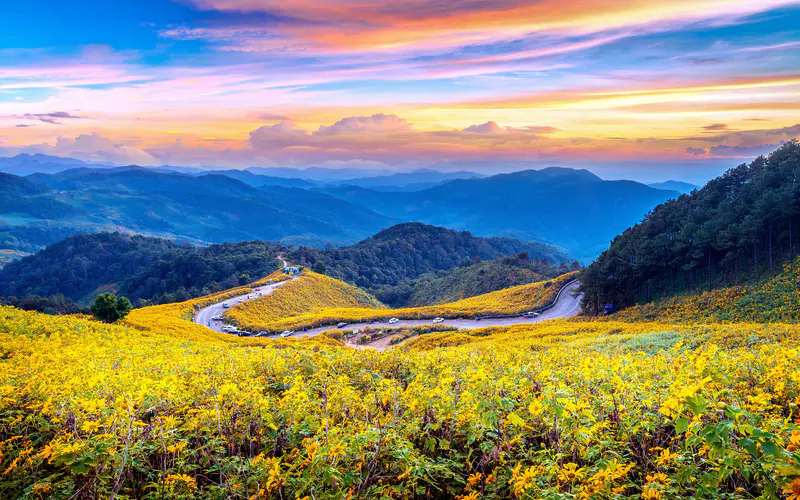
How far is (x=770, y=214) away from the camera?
34.3 metres

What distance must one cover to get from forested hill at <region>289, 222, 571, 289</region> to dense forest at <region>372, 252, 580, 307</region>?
20.2m

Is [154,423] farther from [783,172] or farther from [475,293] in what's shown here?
[475,293]

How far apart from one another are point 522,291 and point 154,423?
197ft

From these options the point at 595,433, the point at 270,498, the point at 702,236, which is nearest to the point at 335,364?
the point at 270,498

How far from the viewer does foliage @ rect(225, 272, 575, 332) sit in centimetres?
5088

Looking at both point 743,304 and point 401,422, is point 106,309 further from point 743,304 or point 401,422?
point 743,304

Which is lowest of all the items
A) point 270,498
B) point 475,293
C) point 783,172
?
point 475,293

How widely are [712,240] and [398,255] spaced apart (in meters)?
119

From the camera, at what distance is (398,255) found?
153 metres

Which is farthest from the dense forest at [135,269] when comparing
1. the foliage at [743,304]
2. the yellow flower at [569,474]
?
the yellow flower at [569,474]

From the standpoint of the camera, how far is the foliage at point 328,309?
50.9 metres

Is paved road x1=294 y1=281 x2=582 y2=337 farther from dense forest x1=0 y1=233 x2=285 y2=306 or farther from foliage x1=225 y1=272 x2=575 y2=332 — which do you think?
dense forest x1=0 y1=233 x2=285 y2=306

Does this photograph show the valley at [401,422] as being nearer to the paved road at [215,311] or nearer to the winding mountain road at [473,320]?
the winding mountain road at [473,320]

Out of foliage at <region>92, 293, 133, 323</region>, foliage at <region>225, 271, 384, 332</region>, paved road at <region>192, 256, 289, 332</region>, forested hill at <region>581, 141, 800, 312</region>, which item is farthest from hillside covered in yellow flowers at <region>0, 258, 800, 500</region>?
paved road at <region>192, 256, 289, 332</region>
